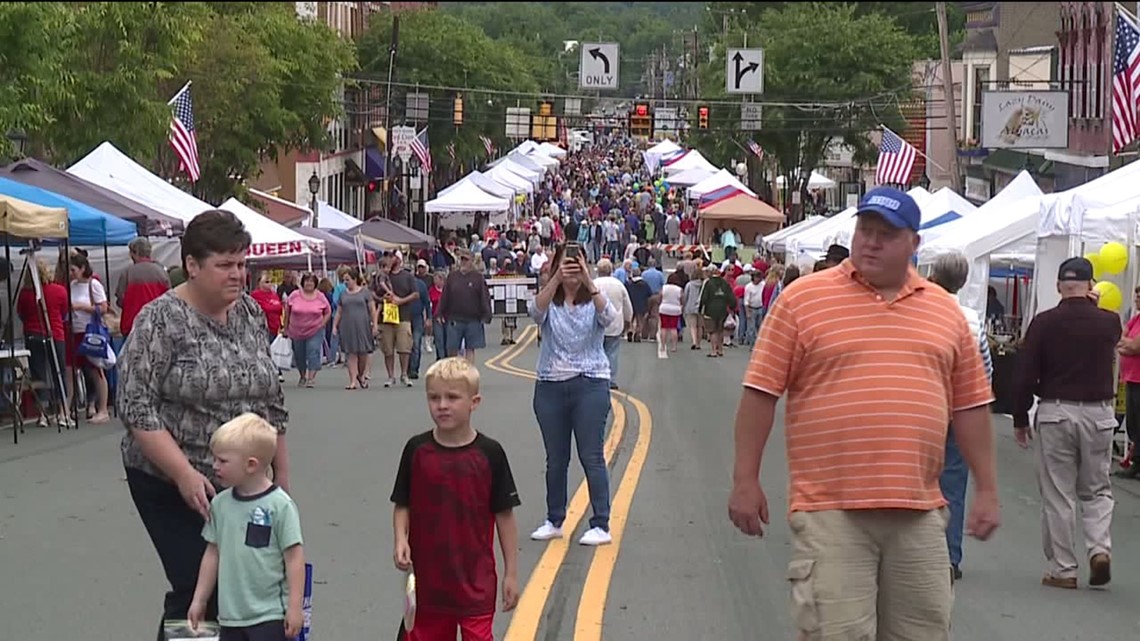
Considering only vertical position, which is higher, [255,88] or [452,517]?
[255,88]

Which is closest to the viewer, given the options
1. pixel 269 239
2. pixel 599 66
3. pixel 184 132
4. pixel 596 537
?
pixel 596 537

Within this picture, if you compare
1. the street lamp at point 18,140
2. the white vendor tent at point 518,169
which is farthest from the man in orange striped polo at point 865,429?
the white vendor tent at point 518,169

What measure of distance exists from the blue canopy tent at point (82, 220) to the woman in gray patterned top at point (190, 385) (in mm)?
11976

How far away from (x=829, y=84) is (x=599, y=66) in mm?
8411

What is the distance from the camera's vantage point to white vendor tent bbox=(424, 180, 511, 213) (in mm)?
45938

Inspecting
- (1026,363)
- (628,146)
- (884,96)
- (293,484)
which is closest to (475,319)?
(293,484)

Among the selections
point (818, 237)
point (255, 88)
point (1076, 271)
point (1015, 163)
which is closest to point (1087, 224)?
point (1076, 271)

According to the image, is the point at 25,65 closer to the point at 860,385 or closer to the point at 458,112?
the point at 860,385

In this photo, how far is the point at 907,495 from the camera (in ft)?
16.8

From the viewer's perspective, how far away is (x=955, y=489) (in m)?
8.88

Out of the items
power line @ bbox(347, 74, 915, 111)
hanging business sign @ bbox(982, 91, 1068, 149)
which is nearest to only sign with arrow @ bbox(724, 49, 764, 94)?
power line @ bbox(347, 74, 915, 111)

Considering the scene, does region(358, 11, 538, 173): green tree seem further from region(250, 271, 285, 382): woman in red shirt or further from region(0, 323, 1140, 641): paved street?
region(0, 323, 1140, 641): paved street

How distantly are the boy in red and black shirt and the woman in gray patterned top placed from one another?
0.48 metres

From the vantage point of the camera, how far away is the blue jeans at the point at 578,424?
9922 millimetres
